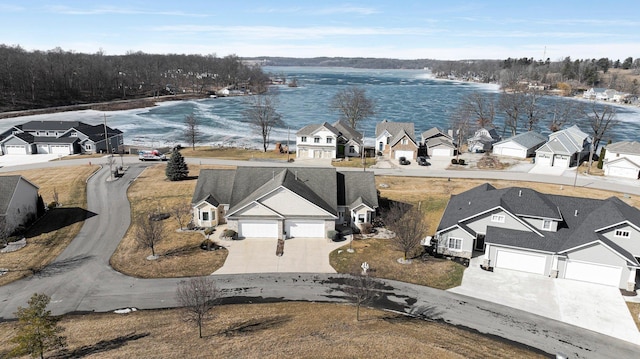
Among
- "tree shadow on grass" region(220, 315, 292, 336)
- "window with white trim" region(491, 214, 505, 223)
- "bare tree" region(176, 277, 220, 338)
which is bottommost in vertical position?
"tree shadow on grass" region(220, 315, 292, 336)

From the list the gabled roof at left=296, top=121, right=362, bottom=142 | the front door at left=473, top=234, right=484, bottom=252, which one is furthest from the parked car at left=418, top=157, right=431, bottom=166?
the front door at left=473, top=234, right=484, bottom=252

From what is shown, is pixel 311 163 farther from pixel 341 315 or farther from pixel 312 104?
pixel 312 104

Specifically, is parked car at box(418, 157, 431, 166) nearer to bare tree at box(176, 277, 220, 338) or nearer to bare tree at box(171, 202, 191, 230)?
bare tree at box(171, 202, 191, 230)

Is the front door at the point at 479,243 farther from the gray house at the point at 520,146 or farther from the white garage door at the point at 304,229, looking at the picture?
the gray house at the point at 520,146

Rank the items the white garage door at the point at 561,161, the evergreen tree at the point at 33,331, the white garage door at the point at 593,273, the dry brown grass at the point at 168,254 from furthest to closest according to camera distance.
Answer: the white garage door at the point at 561,161 < the dry brown grass at the point at 168,254 < the white garage door at the point at 593,273 < the evergreen tree at the point at 33,331

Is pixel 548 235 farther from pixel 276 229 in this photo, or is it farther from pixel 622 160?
pixel 622 160

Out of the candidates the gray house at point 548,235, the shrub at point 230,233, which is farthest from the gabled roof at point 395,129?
the shrub at point 230,233
